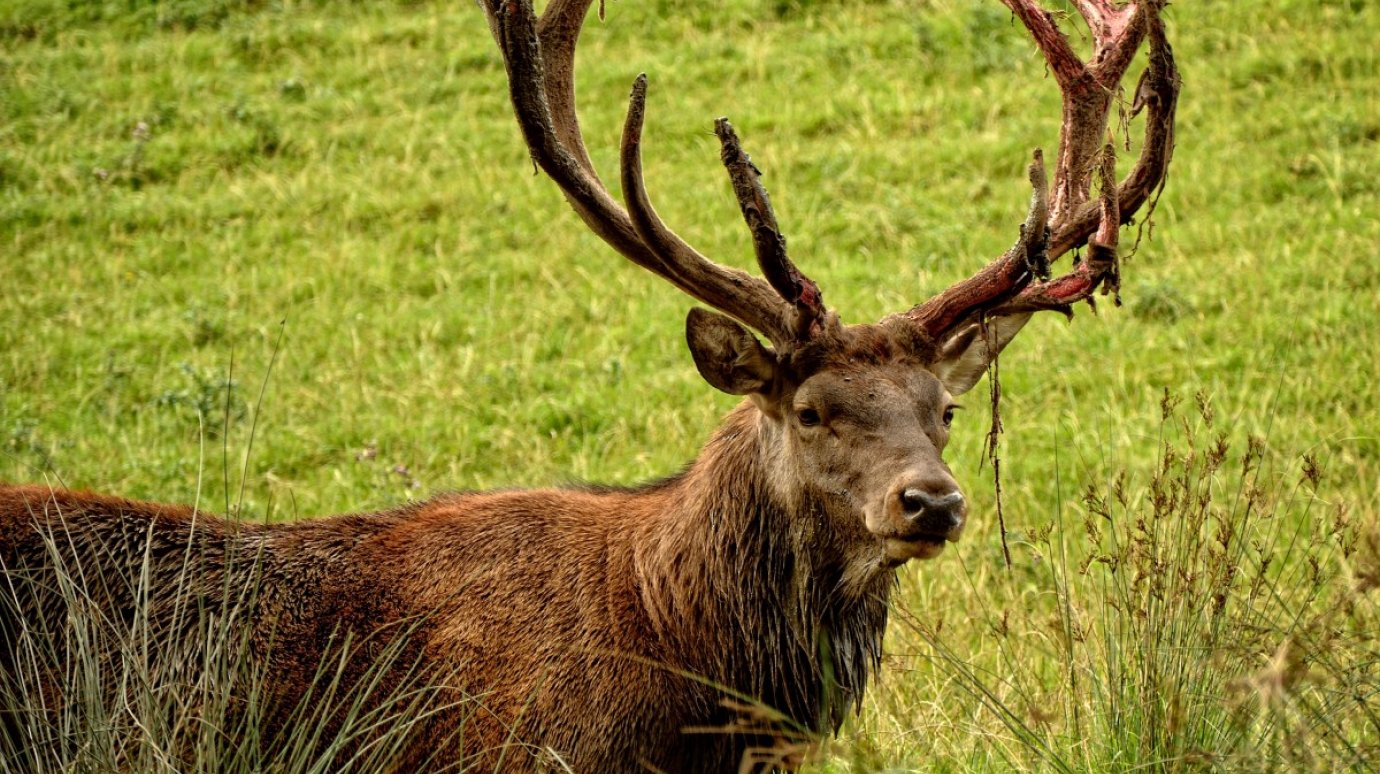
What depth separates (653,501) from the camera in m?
5.12

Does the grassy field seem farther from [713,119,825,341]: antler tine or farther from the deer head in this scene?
[713,119,825,341]: antler tine

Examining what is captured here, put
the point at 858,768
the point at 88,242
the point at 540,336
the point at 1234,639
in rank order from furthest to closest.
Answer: the point at 88,242 → the point at 540,336 → the point at 1234,639 → the point at 858,768

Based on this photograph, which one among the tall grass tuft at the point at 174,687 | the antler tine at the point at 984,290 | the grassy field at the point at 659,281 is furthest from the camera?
the grassy field at the point at 659,281

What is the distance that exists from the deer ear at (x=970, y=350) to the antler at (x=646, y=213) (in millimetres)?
478

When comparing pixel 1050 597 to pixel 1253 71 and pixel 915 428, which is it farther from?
pixel 1253 71

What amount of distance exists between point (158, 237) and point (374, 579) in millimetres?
8353

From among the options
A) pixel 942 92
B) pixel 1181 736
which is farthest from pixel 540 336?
pixel 1181 736

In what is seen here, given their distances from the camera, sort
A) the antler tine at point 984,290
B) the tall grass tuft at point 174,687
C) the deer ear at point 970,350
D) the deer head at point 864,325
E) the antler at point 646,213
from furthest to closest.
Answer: the deer ear at point 970,350, the antler tine at point 984,290, the antler at point 646,213, the deer head at point 864,325, the tall grass tuft at point 174,687

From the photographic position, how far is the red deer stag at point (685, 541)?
178 inches

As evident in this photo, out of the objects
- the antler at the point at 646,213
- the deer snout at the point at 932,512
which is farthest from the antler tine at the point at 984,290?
the deer snout at the point at 932,512

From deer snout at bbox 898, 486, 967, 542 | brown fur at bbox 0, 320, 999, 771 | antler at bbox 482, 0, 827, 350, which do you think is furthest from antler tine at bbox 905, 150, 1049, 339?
deer snout at bbox 898, 486, 967, 542

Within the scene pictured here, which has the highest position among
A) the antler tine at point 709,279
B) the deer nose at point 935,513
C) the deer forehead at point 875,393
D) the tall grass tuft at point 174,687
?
the antler tine at point 709,279

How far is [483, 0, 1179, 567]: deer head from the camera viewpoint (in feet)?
14.6

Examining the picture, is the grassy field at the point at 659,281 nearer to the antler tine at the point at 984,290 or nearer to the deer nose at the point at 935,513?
the deer nose at the point at 935,513
